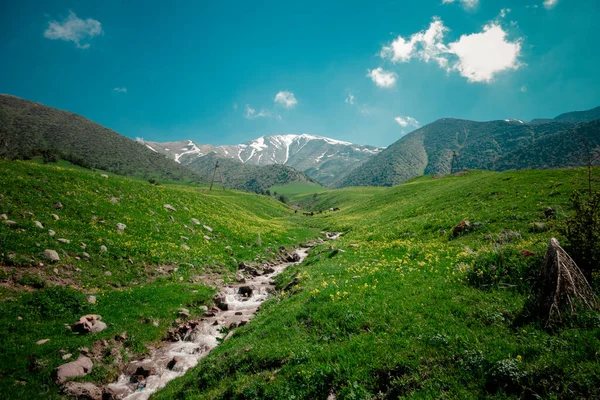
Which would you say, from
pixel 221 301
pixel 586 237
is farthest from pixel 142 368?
pixel 586 237

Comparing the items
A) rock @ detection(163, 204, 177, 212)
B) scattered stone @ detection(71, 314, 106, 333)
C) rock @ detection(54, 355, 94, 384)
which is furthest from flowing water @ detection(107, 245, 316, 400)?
rock @ detection(163, 204, 177, 212)

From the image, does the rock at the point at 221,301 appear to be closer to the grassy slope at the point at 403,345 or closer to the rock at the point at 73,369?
the grassy slope at the point at 403,345

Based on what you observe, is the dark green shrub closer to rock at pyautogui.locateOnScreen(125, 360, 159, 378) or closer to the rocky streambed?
the rocky streambed

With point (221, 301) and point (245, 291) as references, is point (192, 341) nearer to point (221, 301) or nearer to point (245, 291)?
point (221, 301)

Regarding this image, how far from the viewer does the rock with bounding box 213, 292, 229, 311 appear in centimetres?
1853

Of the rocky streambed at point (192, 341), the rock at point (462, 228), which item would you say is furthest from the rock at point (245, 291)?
the rock at point (462, 228)

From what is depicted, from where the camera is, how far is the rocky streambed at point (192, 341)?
11.3 metres

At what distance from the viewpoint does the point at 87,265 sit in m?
17.8

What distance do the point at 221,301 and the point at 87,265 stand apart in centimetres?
953

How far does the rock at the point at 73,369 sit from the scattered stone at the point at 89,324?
1.80 meters

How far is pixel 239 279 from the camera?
24000 mm

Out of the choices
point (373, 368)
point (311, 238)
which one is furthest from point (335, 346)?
point (311, 238)

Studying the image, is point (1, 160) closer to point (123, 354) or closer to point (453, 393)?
point (123, 354)

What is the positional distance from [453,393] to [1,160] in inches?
1630
